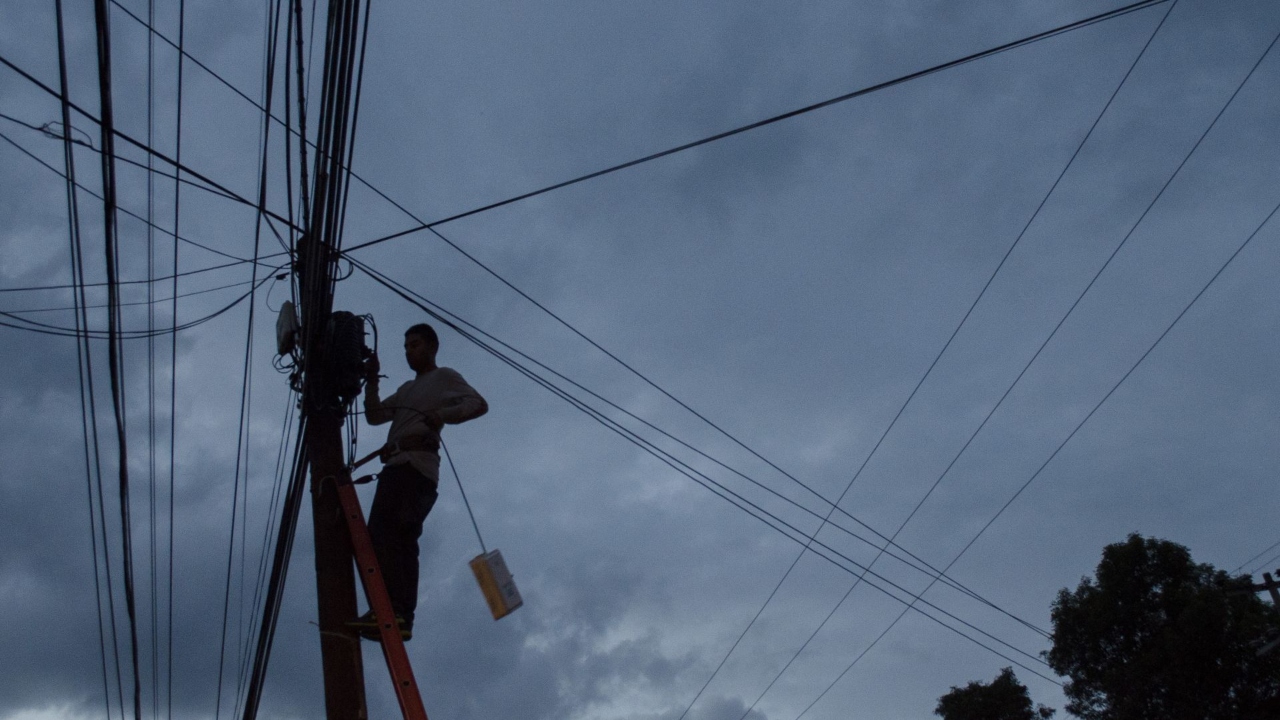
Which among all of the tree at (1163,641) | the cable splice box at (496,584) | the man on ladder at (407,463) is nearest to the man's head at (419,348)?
the man on ladder at (407,463)

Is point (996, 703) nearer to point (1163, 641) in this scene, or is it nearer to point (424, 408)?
point (1163, 641)

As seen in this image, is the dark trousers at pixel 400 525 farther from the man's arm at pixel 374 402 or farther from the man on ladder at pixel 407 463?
the man's arm at pixel 374 402

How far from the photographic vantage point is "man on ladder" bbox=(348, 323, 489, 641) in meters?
4.91

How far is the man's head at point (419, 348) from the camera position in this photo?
5684 mm

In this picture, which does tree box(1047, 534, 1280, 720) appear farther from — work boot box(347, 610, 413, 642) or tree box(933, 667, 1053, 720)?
work boot box(347, 610, 413, 642)

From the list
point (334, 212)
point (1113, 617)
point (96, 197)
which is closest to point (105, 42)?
point (334, 212)

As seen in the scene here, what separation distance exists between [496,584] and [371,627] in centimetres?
57

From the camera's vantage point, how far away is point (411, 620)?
4.89 m

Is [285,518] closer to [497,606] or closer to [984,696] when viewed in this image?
[497,606]

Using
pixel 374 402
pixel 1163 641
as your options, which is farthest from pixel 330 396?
pixel 1163 641

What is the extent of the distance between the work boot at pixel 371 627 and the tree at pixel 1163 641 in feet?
42.9

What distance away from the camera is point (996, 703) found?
676 inches

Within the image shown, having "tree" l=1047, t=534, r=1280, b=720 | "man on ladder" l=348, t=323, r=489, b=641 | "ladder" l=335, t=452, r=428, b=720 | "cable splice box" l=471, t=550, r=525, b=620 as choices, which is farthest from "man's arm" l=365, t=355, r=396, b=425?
"tree" l=1047, t=534, r=1280, b=720

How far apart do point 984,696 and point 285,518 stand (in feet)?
47.7
